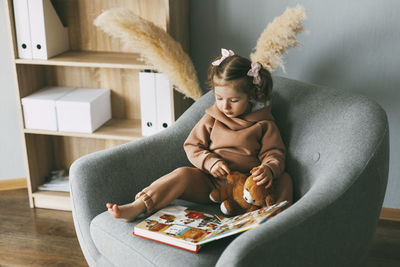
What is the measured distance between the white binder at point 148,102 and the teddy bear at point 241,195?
0.70 meters

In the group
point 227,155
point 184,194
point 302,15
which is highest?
point 302,15

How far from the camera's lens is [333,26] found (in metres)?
2.15

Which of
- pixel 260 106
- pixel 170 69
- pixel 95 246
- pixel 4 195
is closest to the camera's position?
pixel 95 246

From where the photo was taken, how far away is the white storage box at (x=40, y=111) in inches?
93.7

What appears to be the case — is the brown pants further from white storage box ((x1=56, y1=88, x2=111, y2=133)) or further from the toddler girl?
white storage box ((x1=56, y1=88, x2=111, y2=133))

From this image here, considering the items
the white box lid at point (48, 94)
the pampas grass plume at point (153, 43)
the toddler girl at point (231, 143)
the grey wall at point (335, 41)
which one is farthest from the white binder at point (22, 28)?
the toddler girl at point (231, 143)

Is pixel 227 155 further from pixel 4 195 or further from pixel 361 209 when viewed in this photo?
pixel 4 195

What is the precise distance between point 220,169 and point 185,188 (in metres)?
0.14

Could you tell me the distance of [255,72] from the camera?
1.68m

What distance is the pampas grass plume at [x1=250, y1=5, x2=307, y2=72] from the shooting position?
73.4 inches

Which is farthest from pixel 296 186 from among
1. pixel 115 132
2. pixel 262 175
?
pixel 115 132

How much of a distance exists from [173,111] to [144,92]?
0.16m

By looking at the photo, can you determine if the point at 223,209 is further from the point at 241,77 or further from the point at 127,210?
the point at 241,77

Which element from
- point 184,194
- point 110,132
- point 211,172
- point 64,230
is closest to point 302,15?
point 211,172
